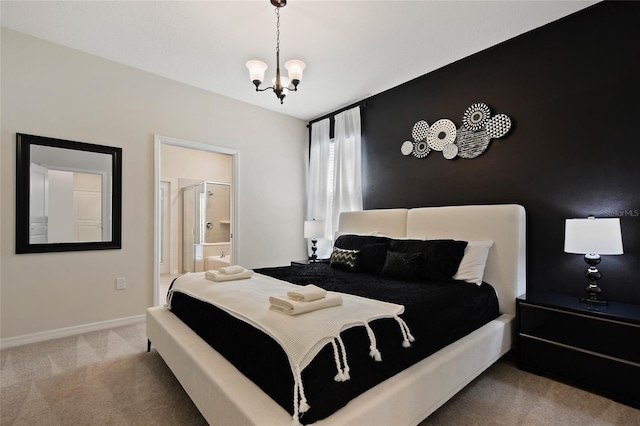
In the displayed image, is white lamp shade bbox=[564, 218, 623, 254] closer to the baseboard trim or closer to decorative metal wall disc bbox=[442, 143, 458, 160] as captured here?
decorative metal wall disc bbox=[442, 143, 458, 160]

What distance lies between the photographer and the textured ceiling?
8.05ft

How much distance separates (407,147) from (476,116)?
84 cm

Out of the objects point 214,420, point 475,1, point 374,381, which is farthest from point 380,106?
point 214,420

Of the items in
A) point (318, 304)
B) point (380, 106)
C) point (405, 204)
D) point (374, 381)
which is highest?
point (380, 106)

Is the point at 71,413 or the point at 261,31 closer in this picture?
the point at 71,413

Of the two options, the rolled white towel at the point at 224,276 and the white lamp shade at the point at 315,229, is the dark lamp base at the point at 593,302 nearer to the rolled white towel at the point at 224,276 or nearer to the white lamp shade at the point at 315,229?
the rolled white towel at the point at 224,276

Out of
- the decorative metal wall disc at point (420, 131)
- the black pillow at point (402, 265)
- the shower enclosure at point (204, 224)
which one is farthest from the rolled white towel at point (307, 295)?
the shower enclosure at point (204, 224)

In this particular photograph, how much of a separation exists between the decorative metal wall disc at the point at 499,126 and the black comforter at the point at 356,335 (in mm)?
1470

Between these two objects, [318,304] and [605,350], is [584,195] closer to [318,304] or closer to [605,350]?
[605,350]

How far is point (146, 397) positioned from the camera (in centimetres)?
197

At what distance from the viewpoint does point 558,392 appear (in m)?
2.04

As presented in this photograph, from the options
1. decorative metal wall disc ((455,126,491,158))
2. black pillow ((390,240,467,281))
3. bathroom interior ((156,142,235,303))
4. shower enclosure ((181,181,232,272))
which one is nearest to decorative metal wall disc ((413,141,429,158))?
decorative metal wall disc ((455,126,491,158))

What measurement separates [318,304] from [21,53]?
364cm

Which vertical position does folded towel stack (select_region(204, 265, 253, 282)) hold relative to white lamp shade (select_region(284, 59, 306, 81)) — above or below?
below
